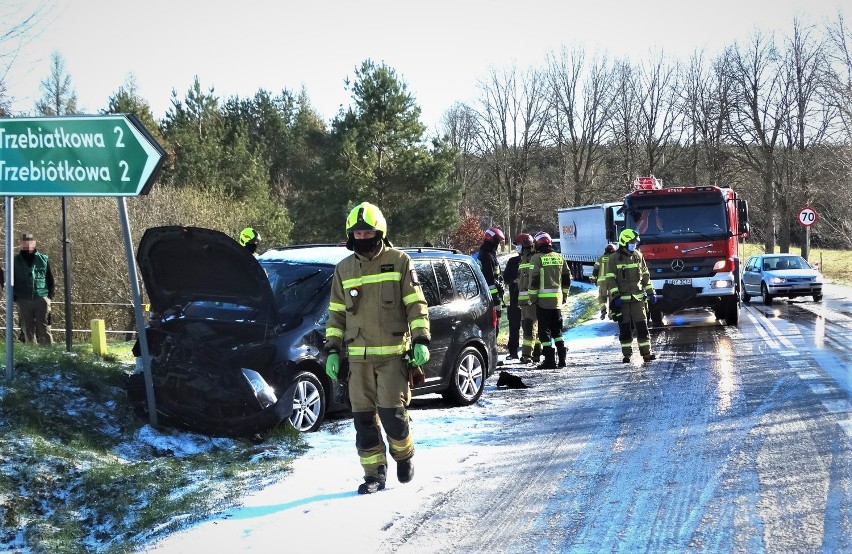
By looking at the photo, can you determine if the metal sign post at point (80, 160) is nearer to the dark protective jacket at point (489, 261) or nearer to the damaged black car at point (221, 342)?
the damaged black car at point (221, 342)

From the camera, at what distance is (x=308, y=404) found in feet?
26.6

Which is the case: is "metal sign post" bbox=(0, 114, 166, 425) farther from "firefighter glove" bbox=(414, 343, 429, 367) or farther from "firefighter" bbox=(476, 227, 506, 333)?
"firefighter" bbox=(476, 227, 506, 333)

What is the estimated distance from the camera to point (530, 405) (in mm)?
9844

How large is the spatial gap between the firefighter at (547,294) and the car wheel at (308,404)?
5.45 meters

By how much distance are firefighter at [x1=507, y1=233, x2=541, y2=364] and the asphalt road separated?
1.07 m

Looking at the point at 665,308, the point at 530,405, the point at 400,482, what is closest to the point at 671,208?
the point at 665,308

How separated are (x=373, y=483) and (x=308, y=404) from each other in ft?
6.75

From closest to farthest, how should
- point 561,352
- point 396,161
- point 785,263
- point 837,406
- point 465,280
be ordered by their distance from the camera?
point 837,406 < point 465,280 < point 561,352 < point 785,263 < point 396,161

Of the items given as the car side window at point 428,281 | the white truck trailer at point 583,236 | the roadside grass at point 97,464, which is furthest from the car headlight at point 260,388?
the white truck trailer at point 583,236

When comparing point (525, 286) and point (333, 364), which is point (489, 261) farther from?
point (333, 364)

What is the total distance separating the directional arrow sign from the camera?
7.72 meters

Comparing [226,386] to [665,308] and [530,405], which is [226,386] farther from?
[665,308]

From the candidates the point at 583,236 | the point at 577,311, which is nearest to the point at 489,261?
the point at 577,311

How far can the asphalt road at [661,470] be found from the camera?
5.14 meters
